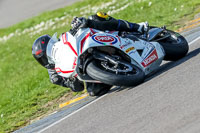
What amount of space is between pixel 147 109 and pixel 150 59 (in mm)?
1986

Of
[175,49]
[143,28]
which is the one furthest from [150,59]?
[143,28]

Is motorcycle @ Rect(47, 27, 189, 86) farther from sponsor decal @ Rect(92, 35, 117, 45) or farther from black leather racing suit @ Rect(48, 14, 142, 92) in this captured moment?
black leather racing suit @ Rect(48, 14, 142, 92)

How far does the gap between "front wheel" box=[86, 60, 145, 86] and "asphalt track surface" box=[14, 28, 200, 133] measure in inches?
6.5

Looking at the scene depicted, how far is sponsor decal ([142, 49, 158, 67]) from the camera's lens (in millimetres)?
7395

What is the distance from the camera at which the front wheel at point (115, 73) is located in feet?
21.8

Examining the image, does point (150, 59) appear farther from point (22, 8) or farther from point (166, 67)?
point (22, 8)

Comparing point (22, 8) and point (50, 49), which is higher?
point (50, 49)

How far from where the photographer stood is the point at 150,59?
7523 millimetres

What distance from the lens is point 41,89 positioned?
1066 cm

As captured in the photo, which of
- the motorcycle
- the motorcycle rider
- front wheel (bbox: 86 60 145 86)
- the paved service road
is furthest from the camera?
the paved service road

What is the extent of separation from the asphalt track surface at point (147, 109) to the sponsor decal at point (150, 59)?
23 centimetres

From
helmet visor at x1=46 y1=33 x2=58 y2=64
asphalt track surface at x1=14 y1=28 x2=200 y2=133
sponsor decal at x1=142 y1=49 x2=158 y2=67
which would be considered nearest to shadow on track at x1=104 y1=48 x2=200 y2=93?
asphalt track surface at x1=14 y1=28 x2=200 y2=133

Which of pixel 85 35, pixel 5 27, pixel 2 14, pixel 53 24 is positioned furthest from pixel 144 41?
pixel 2 14

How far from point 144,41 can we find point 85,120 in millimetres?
2114
